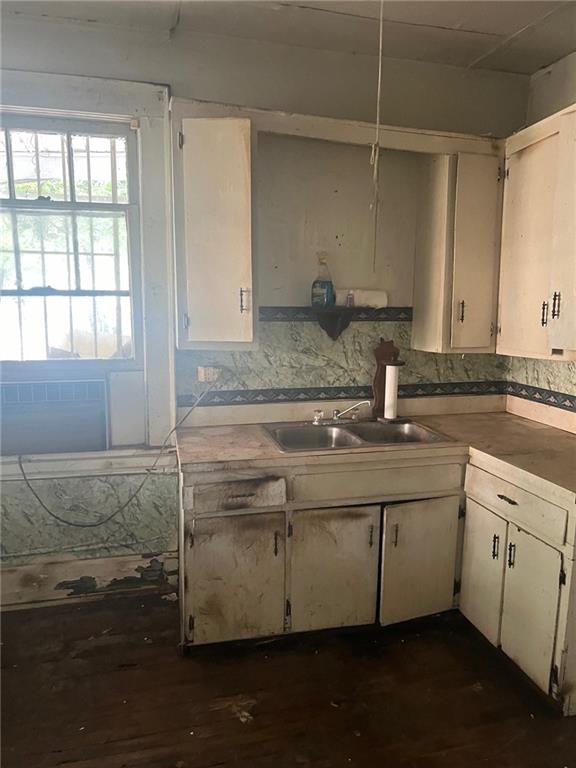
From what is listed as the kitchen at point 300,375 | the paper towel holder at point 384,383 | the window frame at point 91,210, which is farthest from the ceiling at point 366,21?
the paper towel holder at point 384,383

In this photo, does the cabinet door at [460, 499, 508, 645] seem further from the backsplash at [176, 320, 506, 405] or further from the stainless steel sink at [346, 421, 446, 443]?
the backsplash at [176, 320, 506, 405]

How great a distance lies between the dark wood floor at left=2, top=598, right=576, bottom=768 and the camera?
178cm

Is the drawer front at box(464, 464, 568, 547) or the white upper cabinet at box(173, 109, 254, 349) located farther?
the white upper cabinet at box(173, 109, 254, 349)

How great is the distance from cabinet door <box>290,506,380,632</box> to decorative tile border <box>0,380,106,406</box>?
3.80ft

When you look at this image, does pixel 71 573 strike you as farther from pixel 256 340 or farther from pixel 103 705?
pixel 256 340

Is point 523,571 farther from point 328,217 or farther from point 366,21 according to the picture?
point 366,21

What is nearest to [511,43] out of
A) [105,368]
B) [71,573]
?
[105,368]

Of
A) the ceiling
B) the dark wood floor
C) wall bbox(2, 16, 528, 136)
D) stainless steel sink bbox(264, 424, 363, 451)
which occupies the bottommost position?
the dark wood floor

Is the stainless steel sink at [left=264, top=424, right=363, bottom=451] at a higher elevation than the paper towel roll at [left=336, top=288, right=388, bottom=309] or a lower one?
lower

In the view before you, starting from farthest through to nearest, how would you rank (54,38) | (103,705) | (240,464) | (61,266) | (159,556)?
(159,556)
(61,266)
(54,38)
(240,464)
(103,705)

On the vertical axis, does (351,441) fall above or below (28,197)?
below

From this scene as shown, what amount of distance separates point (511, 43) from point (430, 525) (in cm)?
235

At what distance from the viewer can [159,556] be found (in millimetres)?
2736

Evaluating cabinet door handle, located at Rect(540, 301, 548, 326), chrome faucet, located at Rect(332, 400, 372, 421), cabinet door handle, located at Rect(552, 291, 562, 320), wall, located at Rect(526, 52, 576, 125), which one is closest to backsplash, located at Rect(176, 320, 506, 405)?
chrome faucet, located at Rect(332, 400, 372, 421)
